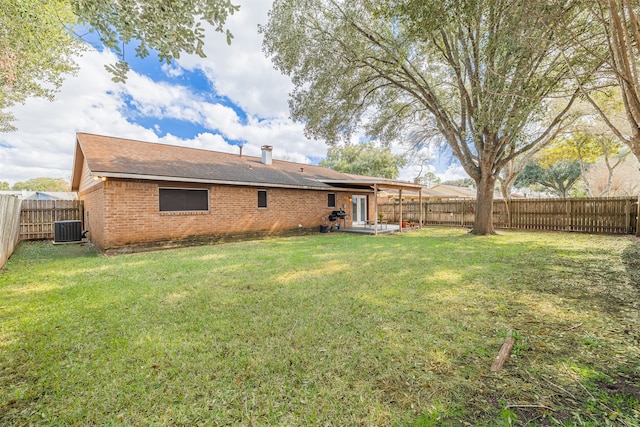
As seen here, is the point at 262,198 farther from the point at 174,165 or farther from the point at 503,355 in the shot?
the point at 503,355

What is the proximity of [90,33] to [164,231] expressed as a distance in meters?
7.97

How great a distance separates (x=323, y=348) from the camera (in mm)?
2893

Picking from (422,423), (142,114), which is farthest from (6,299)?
(142,114)

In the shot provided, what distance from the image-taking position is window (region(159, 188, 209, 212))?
33.2ft

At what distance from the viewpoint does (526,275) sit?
18.4 ft

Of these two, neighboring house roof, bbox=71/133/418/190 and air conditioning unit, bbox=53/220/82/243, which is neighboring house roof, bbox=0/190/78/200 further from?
air conditioning unit, bbox=53/220/82/243

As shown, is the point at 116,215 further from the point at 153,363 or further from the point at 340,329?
the point at 340,329

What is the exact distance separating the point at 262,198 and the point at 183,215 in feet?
12.0

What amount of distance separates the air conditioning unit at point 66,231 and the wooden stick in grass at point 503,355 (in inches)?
606

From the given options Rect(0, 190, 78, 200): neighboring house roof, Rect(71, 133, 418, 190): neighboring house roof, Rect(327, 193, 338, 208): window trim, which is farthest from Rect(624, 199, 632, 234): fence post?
Rect(0, 190, 78, 200): neighboring house roof

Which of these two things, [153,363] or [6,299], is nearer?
[153,363]

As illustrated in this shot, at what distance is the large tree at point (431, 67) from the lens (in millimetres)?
5840

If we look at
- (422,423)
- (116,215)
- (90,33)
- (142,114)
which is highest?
(142,114)

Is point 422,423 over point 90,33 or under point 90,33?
under
